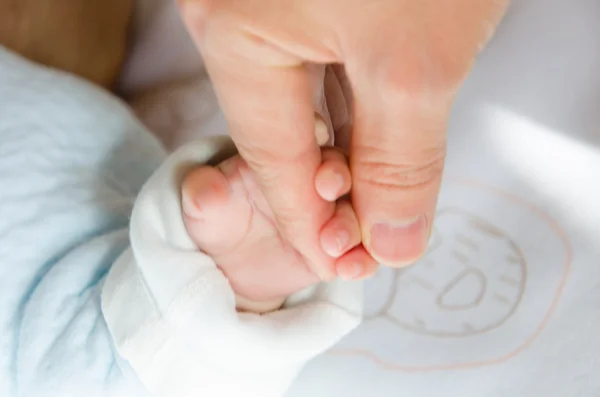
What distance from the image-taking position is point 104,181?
601mm

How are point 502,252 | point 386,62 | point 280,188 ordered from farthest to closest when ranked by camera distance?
point 502,252
point 280,188
point 386,62

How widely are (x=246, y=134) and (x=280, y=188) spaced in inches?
1.6

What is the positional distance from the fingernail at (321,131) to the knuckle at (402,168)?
0.26 feet

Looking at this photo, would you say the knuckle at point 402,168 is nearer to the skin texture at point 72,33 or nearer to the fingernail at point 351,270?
the fingernail at point 351,270

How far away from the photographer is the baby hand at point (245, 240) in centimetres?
45

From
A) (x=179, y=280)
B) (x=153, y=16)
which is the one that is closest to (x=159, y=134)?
(x=153, y=16)

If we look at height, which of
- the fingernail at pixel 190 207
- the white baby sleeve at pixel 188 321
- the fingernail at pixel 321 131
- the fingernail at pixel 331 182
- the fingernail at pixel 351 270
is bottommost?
the white baby sleeve at pixel 188 321

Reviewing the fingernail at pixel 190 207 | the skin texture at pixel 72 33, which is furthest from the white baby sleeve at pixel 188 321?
the skin texture at pixel 72 33

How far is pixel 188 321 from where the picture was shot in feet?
1.50

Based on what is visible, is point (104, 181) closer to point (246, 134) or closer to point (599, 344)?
point (246, 134)

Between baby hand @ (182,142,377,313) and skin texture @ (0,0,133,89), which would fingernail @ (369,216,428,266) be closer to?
baby hand @ (182,142,377,313)

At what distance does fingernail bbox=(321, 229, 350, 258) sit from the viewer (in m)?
0.39

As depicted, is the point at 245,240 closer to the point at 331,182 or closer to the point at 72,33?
the point at 331,182

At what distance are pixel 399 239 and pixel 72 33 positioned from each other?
51 cm
